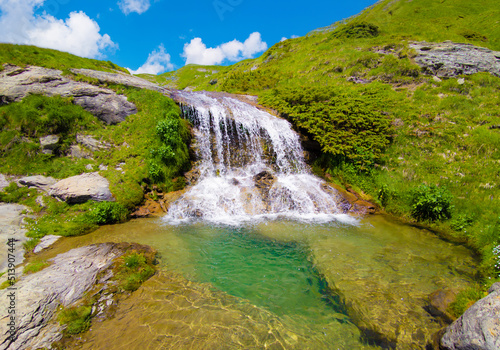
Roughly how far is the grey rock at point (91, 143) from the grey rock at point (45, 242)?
6.67m

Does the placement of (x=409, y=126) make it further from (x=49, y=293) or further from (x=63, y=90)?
(x=63, y=90)

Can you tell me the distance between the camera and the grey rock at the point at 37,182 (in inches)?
412

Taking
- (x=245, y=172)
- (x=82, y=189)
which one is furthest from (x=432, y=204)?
(x=82, y=189)

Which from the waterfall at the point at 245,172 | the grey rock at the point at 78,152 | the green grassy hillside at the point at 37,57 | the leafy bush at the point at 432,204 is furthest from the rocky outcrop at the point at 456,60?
the green grassy hillside at the point at 37,57

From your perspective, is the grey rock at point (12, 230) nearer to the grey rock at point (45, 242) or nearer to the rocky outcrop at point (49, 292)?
the grey rock at point (45, 242)

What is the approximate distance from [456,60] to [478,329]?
29.5m

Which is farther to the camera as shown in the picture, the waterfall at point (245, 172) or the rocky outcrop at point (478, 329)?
the waterfall at point (245, 172)

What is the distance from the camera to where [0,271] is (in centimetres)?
594

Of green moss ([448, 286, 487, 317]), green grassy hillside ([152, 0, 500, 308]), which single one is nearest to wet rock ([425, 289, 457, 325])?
green moss ([448, 286, 487, 317])

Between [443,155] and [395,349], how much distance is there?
14.7m

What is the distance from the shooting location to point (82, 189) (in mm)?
10438

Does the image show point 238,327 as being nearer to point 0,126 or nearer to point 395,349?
point 395,349

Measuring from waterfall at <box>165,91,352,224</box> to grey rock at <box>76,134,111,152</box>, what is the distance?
599cm

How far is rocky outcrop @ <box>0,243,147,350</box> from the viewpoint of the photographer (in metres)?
4.13
